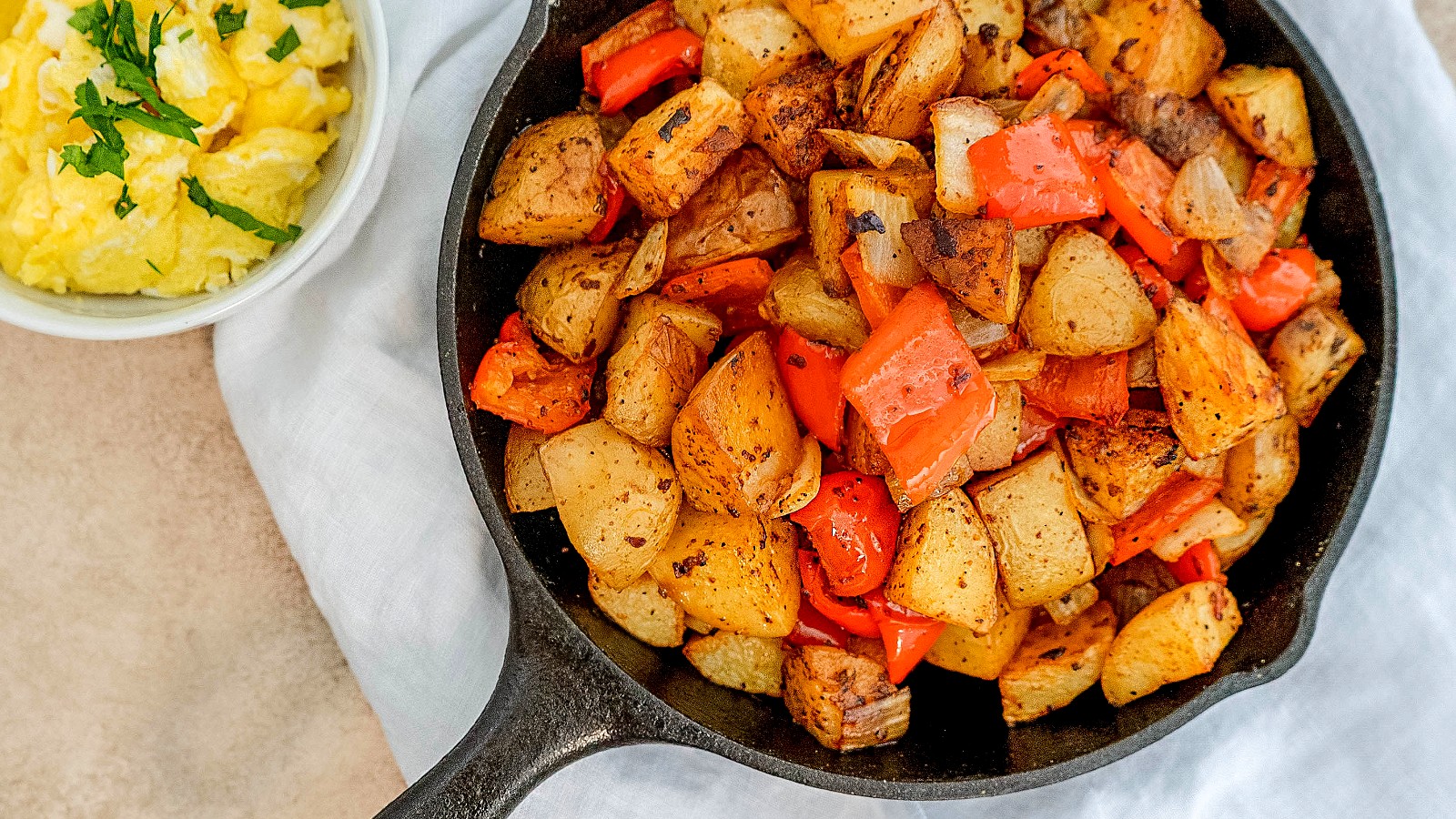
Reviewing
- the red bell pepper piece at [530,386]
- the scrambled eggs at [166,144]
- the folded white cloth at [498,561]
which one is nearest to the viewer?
the red bell pepper piece at [530,386]

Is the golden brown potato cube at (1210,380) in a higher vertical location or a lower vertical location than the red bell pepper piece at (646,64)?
lower

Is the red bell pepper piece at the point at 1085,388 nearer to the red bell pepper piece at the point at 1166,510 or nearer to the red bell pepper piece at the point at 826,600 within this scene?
the red bell pepper piece at the point at 1166,510

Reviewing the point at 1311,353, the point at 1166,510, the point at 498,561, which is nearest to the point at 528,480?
the point at 498,561

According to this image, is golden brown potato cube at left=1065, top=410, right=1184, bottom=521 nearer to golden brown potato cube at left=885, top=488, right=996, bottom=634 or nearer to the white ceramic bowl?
golden brown potato cube at left=885, top=488, right=996, bottom=634

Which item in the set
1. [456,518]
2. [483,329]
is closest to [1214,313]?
[483,329]

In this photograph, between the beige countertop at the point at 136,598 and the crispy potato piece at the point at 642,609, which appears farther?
the beige countertop at the point at 136,598

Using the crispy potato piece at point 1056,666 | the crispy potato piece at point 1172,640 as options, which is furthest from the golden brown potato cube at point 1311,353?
the crispy potato piece at point 1056,666

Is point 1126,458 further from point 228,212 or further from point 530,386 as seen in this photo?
point 228,212

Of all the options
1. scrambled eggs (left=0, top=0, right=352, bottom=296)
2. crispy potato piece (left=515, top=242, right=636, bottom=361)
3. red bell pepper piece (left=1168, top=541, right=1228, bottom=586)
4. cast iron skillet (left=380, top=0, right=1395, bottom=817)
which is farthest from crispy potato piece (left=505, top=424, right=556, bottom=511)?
red bell pepper piece (left=1168, top=541, right=1228, bottom=586)
